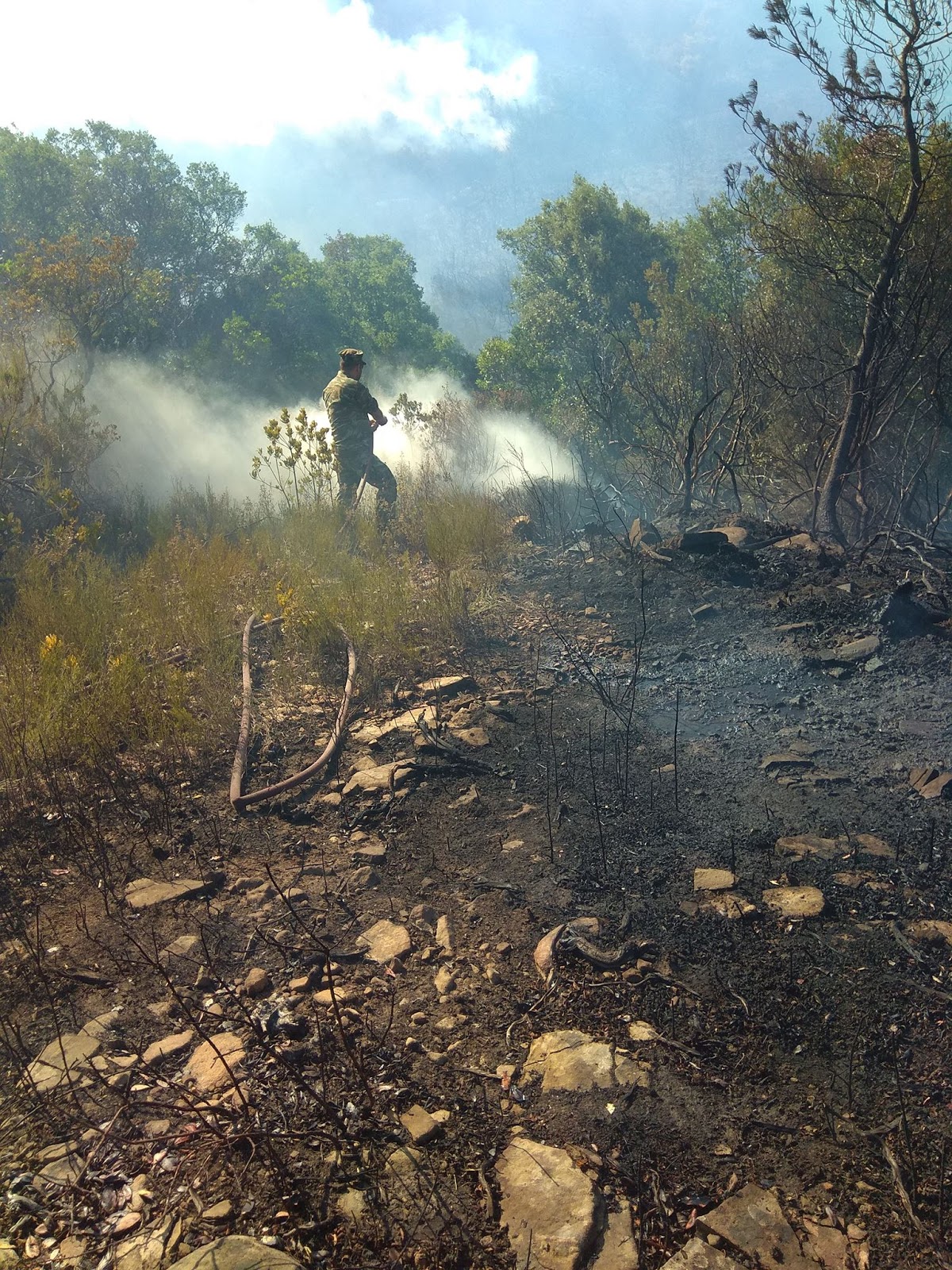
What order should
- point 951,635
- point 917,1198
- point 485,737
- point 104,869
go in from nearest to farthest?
point 917,1198 < point 104,869 < point 485,737 < point 951,635

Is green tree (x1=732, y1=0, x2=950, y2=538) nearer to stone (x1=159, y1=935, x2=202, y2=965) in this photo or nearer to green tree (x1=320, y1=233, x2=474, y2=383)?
stone (x1=159, y1=935, x2=202, y2=965)

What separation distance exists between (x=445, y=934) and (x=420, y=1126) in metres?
0.78

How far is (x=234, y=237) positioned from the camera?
22938mm

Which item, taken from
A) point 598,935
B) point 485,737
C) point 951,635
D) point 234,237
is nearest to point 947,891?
point 598,935

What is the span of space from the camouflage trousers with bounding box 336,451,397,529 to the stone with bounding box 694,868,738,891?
20.8 ft

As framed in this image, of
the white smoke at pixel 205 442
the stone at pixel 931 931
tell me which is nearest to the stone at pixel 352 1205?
the stone at pixel 931 931

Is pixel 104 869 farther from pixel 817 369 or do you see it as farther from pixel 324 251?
pixel 324 251

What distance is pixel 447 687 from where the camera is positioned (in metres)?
4.87

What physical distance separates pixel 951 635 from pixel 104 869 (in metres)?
4.54

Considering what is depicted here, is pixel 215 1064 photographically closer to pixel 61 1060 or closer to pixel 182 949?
pixel 61 1060

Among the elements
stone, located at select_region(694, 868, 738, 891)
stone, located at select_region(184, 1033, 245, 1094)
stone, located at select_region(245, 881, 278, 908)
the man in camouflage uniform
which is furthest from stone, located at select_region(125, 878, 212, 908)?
the man in camouflage uniform

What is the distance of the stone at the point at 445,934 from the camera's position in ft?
8.54

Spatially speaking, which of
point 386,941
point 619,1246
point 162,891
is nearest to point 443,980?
point 386,941

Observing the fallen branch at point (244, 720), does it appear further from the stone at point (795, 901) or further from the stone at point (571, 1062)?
the stone at point (795, 901)
